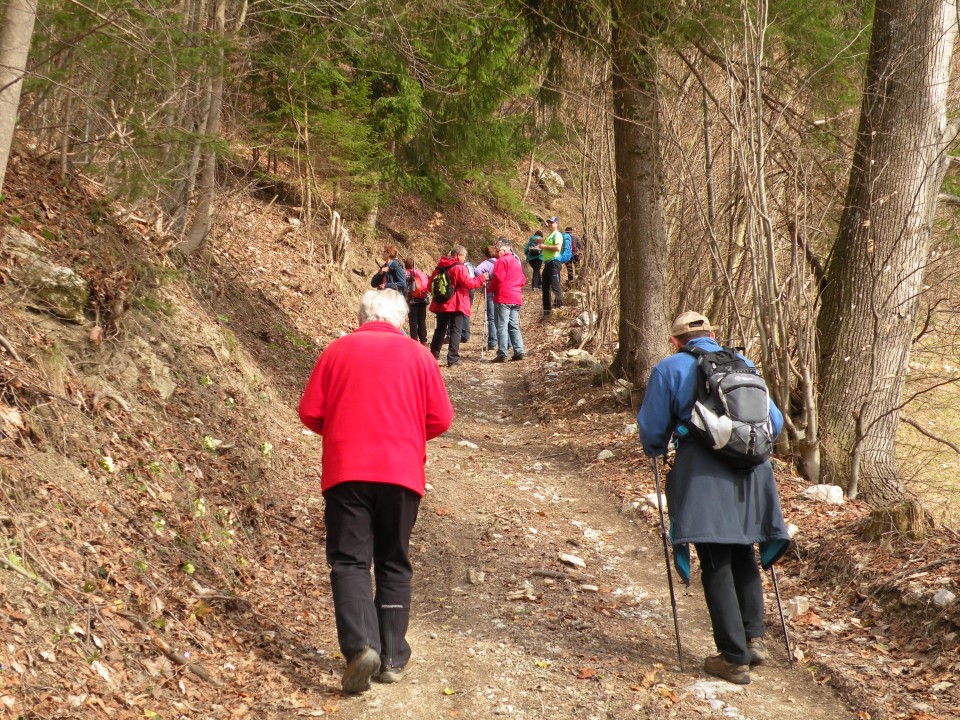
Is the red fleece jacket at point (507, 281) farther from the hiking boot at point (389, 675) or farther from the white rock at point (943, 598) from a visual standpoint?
the hiking boot at point (389, 675)

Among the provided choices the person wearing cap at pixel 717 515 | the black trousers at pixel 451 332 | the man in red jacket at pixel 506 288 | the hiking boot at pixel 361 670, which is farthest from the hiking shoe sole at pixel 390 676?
the man in red jacket at pixel 506 288

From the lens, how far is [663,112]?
9.12 metres

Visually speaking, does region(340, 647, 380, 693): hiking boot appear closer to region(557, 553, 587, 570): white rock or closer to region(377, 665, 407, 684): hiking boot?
region(377, 665, 407, 684): hiking boot

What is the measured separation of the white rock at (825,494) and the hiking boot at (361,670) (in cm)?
461

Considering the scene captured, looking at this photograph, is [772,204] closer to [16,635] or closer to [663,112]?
[663,112]

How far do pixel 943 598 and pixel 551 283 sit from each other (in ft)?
53.0

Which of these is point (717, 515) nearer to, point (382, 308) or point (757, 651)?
point (757, 651)

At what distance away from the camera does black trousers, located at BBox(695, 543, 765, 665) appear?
467 cm

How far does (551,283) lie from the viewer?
68.8 feet

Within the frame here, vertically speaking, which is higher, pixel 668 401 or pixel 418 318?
pixel 418 318

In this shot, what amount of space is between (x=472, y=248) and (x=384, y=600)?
25687 millimetres

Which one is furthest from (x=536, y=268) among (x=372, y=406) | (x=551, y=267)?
(x=372, y=406)

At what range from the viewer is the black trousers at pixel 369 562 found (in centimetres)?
437

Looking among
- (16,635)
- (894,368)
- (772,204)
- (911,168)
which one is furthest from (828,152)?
(16,635)
